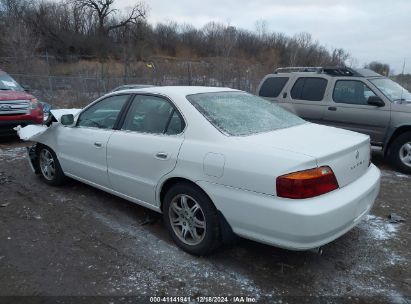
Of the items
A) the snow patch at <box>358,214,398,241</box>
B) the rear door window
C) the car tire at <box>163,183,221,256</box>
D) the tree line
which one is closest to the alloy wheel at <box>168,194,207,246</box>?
the car tire at <box>163,183,221,256</box>

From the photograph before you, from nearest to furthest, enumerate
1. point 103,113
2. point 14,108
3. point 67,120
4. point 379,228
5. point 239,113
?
point 239,113 < point 379,228 < point 103,113 < point 67,120 < point 14,108

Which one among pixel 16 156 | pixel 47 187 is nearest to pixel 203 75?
pixel 16 156

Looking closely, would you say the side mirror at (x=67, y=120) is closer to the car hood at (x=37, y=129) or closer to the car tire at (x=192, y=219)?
the car hood at (x=37, y=129)

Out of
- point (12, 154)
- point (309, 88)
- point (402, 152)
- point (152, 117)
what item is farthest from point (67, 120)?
point (402, 152)

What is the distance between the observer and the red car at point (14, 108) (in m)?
8.48

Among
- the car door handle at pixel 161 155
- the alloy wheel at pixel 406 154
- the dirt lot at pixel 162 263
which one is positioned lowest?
the dirt lot at pixel 162 263

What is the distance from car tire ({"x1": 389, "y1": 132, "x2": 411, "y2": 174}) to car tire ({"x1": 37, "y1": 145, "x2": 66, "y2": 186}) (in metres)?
5.55

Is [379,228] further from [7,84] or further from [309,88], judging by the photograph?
[7,84]

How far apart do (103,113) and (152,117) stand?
3.12ft

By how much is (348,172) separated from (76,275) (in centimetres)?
246

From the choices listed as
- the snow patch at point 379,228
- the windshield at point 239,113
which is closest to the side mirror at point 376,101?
the snow patch at point 379,228

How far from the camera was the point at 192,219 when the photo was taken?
134 inches

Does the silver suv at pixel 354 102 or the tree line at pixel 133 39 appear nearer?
the silver suv at pixel 354 102

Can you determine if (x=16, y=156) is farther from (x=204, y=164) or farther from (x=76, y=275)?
(x=204, y=164)
